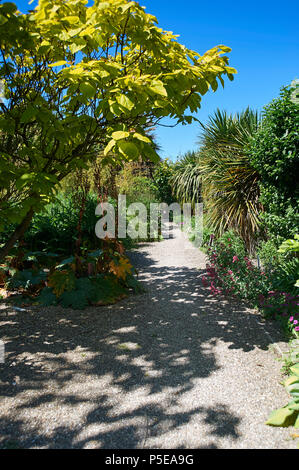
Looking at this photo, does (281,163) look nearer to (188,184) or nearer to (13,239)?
(13,239)

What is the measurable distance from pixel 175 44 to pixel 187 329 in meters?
3.22

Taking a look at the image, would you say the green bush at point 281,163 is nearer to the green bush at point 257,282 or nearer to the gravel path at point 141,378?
the green bush at point 257,282

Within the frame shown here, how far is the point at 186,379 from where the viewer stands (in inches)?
112

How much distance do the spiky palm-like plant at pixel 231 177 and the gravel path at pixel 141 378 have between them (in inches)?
104

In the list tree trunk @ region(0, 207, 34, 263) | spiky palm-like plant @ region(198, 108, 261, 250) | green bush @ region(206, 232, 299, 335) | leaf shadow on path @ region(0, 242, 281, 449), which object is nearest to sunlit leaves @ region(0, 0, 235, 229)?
tree trunk @ region(0, 207, 34, 263)

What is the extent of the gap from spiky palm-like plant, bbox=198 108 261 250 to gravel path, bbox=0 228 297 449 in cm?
265

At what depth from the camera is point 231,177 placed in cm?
692

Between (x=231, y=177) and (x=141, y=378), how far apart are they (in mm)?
5150

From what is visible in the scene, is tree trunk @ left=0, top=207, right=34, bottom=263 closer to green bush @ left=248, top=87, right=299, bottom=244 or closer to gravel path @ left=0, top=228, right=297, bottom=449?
gravel path @ left=0, top=228, right=297, bottom=449

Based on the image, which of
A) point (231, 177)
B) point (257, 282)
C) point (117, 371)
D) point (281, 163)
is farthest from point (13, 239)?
point (231, 177)

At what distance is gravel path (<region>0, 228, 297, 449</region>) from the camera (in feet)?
7.14

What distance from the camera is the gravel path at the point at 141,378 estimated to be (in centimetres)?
218
